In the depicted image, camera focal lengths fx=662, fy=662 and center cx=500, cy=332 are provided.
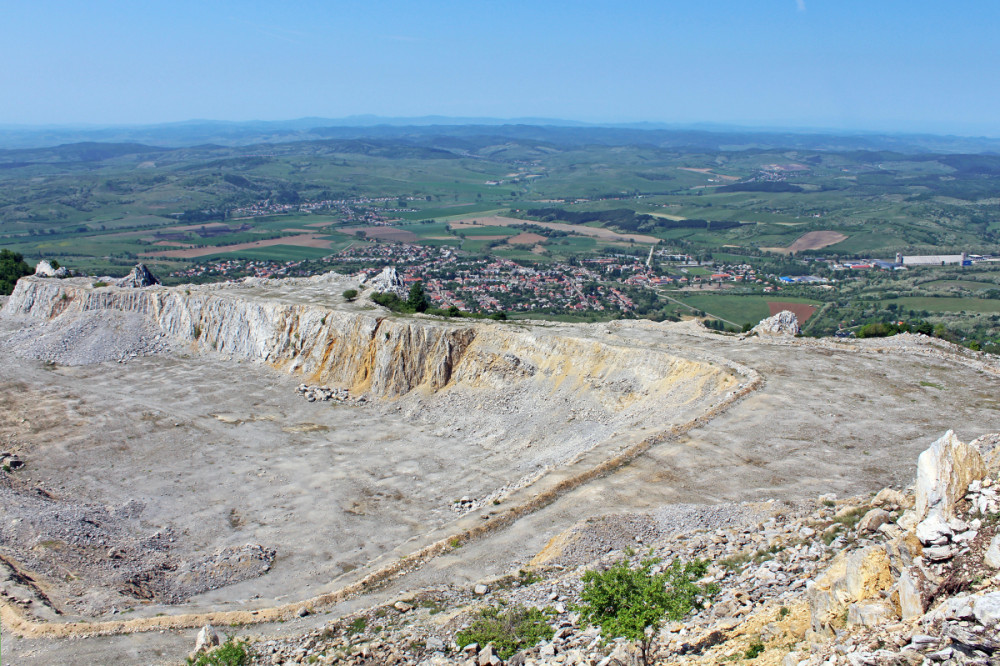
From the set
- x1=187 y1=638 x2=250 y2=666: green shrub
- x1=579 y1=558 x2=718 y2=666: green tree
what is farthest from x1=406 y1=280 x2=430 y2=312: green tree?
x1=579 y1=558 x2=718 y2=666: green tree

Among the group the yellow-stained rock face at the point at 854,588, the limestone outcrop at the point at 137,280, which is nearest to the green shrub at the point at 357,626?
the yellow-stained rock face at the point at 854,588

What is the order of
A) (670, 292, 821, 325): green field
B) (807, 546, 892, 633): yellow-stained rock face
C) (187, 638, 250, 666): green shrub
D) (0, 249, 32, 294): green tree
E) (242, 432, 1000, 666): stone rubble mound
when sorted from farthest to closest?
(670, 292, 821, 325): green field < (0, 249, 32, 294): green tree < (187, 638, 250, 666): green shrub < (807, 546, 892, 633): yellow-stained rock face < (242, 432, 1000, 666): stone rubble mound

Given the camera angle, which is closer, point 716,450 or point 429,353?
point 716,450

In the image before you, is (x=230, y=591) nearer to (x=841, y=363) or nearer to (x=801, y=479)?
(x=801, y=479)

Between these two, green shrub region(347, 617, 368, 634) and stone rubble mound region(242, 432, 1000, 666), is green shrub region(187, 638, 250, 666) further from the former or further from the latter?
green shrub region(347, 617, 368, 634)

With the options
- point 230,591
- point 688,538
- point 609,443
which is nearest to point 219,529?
point 230,591

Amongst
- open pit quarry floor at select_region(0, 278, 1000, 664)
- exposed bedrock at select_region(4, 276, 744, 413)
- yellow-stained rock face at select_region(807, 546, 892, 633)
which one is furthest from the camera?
exposed bedrock at select_region(4, 276, 744, 413)
